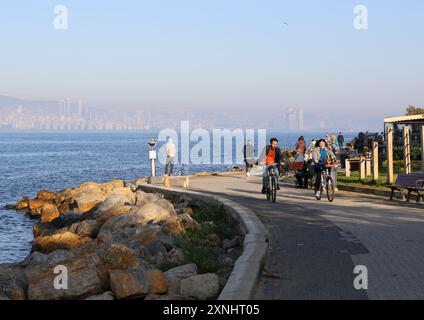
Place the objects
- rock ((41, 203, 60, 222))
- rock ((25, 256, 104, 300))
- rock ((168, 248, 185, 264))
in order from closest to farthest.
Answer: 1. rock ((25, 256, 104, 300))
2. rock ((168, 248, 185, 264))
3. rock ((41, 203, 60, 222))

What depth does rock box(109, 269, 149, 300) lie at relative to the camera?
8.94 m

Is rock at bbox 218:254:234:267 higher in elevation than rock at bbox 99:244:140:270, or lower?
lower

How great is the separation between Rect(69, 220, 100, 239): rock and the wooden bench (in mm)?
8368

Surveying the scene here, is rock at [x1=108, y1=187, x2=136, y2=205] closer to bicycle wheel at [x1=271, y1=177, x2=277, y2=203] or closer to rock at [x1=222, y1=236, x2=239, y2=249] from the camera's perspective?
bicycle wheel at [x1=271, y1=177, x2=277, y2=203]

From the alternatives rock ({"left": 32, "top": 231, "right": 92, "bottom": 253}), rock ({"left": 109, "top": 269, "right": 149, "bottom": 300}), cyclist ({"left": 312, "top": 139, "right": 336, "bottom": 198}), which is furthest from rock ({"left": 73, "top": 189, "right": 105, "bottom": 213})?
rock ({"left": 109, "top": 269, "right": 149, "bottom": 300})

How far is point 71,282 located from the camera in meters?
9.79

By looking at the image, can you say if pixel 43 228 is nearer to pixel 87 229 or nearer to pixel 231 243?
pixel 87 229

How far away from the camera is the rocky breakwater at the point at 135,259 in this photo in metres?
9.21

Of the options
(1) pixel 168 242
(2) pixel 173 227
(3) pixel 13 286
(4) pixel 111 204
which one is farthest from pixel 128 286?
(4) pixel 111 204

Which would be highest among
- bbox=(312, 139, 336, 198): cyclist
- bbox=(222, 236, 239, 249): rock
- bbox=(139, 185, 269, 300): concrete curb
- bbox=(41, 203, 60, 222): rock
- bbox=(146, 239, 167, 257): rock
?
bbox=(312, 139, 336, 198): cyclist

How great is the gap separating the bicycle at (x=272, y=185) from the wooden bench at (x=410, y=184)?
3.36 m

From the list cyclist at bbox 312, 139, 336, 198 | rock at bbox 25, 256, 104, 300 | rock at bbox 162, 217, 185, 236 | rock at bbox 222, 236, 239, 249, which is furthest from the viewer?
cyclist at bbox 312, 139, 336, 198
